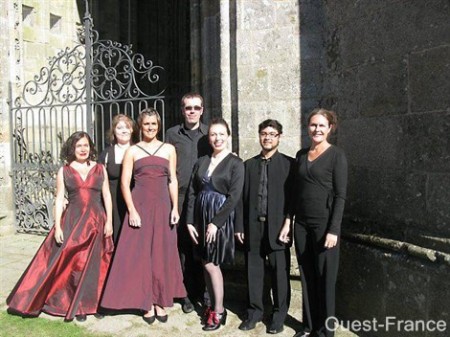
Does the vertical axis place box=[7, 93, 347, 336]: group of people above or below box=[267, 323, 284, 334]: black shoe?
above

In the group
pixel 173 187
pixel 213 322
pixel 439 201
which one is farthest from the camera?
pixel 173 187

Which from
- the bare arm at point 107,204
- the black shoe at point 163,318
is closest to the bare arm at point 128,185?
the bare arm at point 107,204

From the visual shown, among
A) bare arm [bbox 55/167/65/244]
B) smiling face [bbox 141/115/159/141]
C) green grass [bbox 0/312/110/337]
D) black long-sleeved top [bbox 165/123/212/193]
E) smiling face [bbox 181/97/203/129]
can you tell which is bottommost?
green grass [bbox 0/312/110/337]

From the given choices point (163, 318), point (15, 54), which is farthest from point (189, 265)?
point (15, 54)

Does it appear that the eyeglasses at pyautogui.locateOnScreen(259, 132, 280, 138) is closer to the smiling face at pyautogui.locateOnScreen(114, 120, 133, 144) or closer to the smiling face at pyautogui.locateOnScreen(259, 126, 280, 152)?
the smiling face at pyautogui.locateOnScreen(259, 126, 280, 152)

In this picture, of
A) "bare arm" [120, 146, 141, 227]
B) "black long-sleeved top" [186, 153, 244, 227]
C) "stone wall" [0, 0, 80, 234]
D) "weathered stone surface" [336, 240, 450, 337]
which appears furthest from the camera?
"stone wall" [0, 0, 80, 234]

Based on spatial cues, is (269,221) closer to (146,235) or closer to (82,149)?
(146,235)

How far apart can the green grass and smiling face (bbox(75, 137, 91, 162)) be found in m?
1.44

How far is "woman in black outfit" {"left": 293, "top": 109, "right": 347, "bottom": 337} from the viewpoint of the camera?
3.06m

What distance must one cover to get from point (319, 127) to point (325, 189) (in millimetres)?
456

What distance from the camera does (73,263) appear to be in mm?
3850

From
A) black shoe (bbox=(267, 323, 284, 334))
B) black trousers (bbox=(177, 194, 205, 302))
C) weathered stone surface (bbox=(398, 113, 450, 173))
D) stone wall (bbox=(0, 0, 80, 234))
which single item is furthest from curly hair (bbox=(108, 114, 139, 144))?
stone wall (bbox=(0, 0, 80, 234))

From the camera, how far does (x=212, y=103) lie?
4.77 m

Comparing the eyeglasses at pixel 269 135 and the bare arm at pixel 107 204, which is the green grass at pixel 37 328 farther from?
the eyeglasses at pixel 269 135
